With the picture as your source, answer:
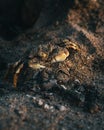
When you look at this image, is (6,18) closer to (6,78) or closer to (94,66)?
(6,78)

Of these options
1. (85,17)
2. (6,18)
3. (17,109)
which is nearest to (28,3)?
(6,18)

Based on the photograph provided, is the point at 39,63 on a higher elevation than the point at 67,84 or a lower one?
higher

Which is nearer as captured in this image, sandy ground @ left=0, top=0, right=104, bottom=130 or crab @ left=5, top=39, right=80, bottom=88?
sandy ground @ left=0, top=0, right=104, bottom=130

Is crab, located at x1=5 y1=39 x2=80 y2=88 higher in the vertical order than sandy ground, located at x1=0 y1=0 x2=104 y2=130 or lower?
higher

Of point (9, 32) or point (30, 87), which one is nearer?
point (30, 87)

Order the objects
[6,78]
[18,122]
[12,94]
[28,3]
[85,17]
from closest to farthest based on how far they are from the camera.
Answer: [18,122]
[12,94]
[6,78]
[85,17]
[28,3]

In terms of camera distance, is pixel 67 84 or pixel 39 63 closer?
pixel 67 84

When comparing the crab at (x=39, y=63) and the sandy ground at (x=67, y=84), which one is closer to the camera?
the sandy ground at (x=67, y=84)

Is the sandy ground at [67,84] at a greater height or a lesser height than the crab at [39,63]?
lesser
